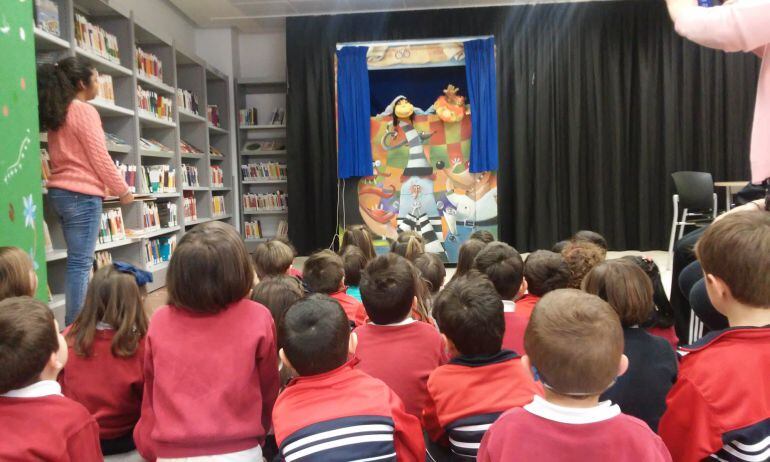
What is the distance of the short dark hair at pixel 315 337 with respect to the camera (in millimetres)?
1265

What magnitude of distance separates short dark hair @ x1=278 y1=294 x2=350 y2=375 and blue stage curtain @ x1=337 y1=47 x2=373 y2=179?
487 cm

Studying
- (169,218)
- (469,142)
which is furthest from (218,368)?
(469,142)

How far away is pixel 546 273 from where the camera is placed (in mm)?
2240

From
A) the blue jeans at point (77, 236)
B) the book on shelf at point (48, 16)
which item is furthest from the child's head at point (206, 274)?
the book on shelf at point (48, 16)

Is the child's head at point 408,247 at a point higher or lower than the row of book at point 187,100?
lower

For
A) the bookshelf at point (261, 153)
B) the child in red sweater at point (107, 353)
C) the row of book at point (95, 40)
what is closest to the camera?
the child in red sweater at point (107, 353)

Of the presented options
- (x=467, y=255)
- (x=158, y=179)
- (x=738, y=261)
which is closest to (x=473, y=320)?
(x=738, y=261)

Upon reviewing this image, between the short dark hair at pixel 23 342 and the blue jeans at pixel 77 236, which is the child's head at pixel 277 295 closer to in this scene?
the short dark hair at pixel 23 342

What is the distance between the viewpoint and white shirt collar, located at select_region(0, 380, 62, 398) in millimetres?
1162

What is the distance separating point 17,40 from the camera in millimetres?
2574

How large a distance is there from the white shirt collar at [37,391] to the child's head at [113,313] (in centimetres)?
44

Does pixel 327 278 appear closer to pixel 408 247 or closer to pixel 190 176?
pixel 408 247

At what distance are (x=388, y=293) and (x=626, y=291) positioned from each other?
0.63 metres

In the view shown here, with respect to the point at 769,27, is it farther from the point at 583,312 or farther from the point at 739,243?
the point at 583,312
